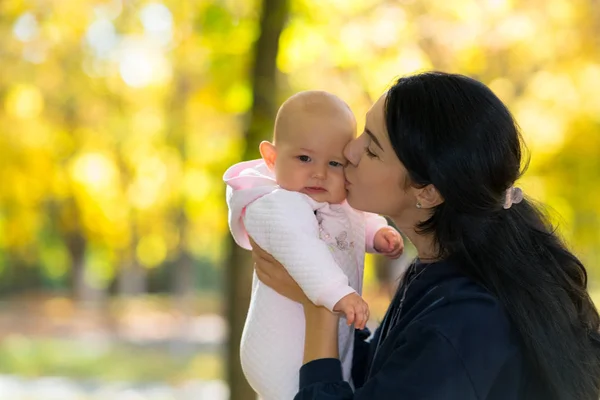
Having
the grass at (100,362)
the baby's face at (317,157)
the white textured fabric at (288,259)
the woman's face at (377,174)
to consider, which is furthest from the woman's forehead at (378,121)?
the grass at (100,362)

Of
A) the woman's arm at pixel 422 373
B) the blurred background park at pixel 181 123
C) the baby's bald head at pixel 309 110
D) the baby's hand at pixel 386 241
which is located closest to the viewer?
the woman's arm at pixel 422 373

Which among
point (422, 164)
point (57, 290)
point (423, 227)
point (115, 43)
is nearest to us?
point (422, 164)

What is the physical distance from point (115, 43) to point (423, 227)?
8550 millimetres

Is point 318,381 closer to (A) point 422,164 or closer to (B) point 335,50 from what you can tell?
(A) point 422,164

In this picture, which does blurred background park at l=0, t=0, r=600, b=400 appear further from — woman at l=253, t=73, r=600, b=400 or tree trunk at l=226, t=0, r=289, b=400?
woman at l=253, t=73, r=600, b=400

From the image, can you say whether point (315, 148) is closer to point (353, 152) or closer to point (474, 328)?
point (353, 152)

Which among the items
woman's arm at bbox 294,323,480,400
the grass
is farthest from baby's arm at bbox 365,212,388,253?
the grass

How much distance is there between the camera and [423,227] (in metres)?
1.90

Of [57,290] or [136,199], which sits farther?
[57,290]

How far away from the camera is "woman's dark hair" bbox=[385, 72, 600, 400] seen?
5.70ft

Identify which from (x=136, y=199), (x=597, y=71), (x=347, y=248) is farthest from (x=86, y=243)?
(x=347, y=248)

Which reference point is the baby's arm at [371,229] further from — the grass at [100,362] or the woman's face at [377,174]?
the grass at [100,362]

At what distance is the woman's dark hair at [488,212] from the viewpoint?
1737 millimetres

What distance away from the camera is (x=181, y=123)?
9898 mm
